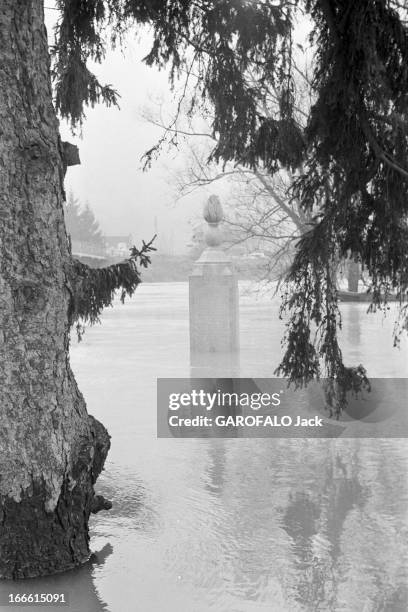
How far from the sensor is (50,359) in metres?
3.98

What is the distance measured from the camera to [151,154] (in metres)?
6.18

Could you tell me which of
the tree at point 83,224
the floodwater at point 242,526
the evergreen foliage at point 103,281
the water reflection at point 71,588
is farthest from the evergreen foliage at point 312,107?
the tree at point 83,224

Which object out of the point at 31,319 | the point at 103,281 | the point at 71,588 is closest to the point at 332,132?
the point at 103,281

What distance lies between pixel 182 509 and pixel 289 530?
73 cm

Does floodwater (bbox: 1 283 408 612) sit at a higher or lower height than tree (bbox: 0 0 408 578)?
lower

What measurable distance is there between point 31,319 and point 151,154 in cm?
256

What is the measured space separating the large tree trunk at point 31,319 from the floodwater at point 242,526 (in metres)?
0.27

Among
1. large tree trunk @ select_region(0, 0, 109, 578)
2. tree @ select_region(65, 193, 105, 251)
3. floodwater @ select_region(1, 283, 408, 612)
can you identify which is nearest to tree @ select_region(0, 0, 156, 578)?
large tree trunk @ select_region(0, 0, 109, 578)

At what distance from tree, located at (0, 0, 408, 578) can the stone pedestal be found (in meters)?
5.24

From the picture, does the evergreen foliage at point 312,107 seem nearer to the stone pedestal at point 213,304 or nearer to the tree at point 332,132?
the tree at point 332,132

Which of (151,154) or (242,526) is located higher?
(151,154)

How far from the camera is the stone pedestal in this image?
1141 centimetres

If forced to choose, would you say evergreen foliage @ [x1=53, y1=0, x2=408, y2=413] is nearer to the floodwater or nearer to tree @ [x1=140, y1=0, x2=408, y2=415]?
tree @ [x1=140, y1=0, x2=408, y2=415]

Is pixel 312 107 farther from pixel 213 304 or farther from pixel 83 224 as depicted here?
pixel 83 224
